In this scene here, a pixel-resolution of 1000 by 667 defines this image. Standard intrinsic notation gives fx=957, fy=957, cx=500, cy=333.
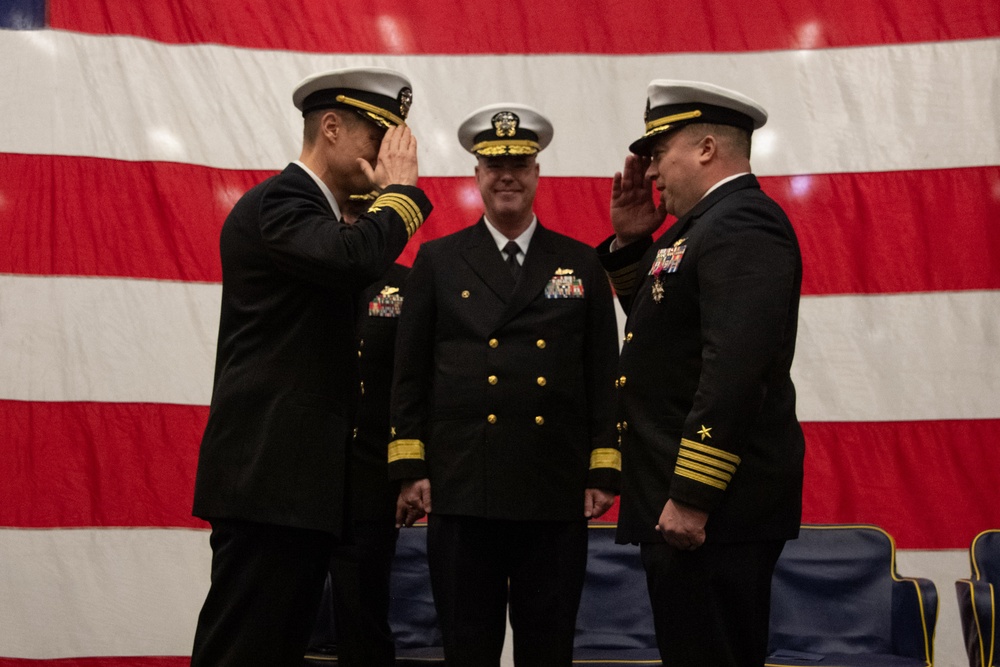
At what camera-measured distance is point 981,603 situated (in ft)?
7.89

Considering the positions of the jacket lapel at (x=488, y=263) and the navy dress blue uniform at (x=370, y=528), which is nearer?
the jacket lapel at (x=488, y=263)

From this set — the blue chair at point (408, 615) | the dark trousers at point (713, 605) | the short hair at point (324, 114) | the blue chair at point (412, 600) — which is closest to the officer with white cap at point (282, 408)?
the short hair at point (324, 114)

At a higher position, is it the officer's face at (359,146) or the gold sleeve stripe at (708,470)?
the officer's face at (359,146)

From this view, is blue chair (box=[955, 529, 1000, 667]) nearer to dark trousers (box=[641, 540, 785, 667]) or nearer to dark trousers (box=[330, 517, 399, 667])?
dark trousers (box=[641, 540, 785, 667])

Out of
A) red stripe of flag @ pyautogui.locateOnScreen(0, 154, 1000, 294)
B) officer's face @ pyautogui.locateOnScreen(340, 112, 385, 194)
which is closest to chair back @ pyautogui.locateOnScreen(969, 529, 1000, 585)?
red stripe of flag @ pyautogui.locateOnScreen(0, 154, 1000, 294)

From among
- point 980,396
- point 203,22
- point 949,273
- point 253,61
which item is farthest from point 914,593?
point 203,22

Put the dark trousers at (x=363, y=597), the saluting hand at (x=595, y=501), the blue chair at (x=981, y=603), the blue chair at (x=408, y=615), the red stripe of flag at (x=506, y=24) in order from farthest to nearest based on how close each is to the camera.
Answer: the red stripe of flag at (x=506, y=24) < the blue chair at (x=408, y=615) < the dark trousers at (x=363, y=597) < the blue chair at (x=981, y=603) < the saluting hand at (x=595, y=501)

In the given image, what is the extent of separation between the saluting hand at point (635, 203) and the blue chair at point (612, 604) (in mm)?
1111

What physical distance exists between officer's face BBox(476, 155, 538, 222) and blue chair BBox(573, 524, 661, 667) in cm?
105

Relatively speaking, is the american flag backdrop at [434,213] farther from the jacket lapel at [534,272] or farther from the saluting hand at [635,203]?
the saluting hand at [635,203]

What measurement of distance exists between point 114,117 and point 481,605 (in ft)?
6.82

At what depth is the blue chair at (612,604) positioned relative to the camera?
272 centimetres

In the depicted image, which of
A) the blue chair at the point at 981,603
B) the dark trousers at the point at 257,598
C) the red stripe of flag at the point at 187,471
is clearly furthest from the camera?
the red stripe of flag at the point at 187,471

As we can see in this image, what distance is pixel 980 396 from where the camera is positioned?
3.04 meters
